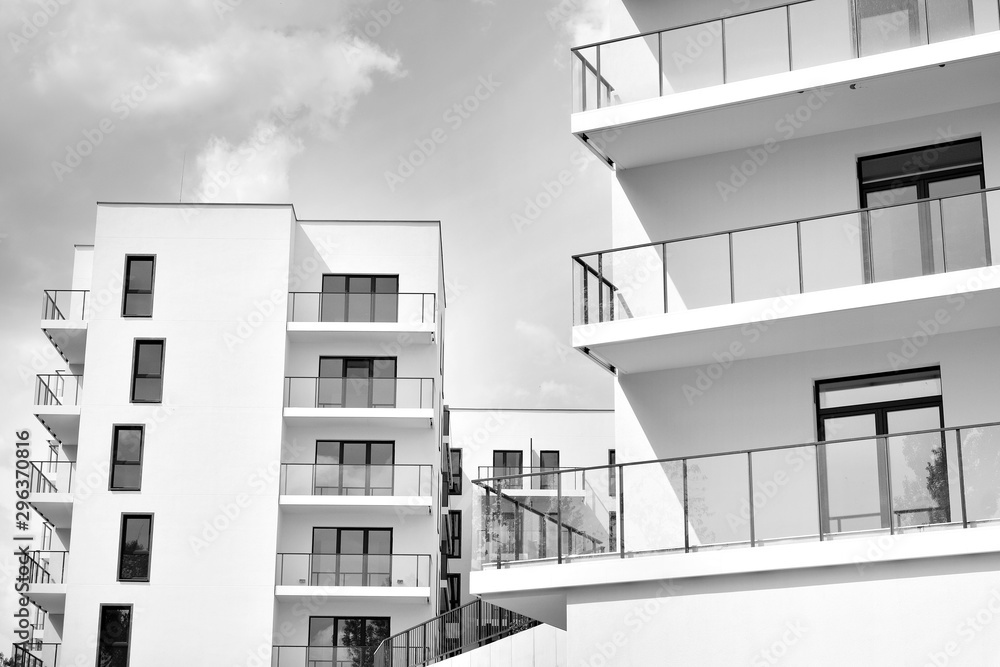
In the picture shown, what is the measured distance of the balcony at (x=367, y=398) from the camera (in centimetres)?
3459

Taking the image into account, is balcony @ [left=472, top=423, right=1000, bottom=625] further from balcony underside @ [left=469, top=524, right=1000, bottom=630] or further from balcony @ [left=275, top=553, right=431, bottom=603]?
balcony @ [left=275, top=553, right=431, bottom=603]

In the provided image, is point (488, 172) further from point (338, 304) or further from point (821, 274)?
point (821, 274)

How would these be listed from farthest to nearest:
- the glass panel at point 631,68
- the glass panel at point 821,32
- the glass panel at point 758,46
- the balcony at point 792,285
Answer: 1. the glass panel at point 631,68
2. the glass panel at point 758,46
3. the glass panel at point 821,32
4. the balcony at point 792,285

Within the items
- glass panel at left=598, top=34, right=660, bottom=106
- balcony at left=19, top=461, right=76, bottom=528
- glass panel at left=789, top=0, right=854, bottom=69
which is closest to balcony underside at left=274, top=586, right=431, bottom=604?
balcony at left=19, top=461, right=76, bottom=528

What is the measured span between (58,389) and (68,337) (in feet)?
5.78

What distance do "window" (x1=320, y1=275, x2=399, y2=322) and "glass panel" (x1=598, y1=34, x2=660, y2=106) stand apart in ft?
61.4

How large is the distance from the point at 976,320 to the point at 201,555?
23.8m

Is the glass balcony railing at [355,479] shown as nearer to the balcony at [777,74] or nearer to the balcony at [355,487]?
the balcony at [355,487]

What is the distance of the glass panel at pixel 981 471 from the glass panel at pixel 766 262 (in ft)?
11.8

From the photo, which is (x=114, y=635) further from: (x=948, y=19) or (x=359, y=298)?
(x=948, y=19)

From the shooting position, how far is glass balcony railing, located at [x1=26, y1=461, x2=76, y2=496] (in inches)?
1404

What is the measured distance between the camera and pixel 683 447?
54.3 ft

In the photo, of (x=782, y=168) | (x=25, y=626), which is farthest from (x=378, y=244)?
(x=782, y=168)

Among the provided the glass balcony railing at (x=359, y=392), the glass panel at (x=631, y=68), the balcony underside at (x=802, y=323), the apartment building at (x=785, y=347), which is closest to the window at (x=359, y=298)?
the glass balcony railing at (x=359, y=392)
